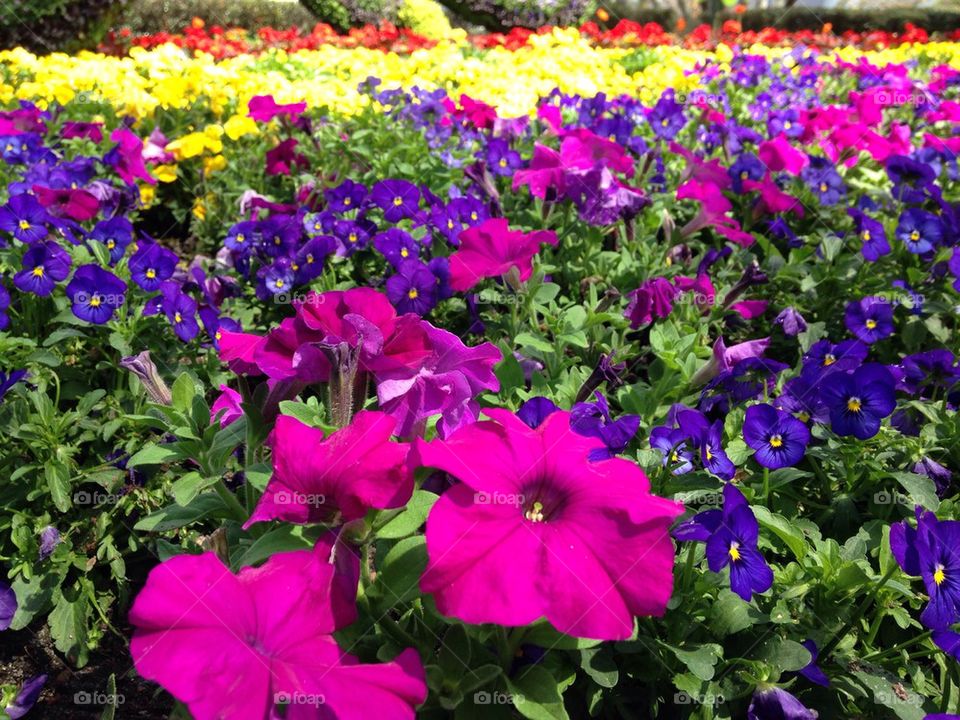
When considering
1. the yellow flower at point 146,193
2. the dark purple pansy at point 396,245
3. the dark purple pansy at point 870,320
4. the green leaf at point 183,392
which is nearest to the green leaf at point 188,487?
the green leaf at point 183,392

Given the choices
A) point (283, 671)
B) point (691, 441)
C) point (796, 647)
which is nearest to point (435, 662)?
point (283, 671)

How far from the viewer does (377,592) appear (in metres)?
1.24

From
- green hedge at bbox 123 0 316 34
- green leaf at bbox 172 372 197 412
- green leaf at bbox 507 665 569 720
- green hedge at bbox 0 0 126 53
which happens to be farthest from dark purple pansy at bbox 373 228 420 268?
green hedge at bbox 123 0 316 34

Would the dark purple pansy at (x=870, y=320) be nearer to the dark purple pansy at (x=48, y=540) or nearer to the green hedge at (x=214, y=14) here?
the dark purple pansy at (x=48, y=540)

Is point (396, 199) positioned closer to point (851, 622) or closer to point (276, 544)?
point (276, 544)

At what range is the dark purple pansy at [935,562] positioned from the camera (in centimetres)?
130

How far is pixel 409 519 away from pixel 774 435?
89cm

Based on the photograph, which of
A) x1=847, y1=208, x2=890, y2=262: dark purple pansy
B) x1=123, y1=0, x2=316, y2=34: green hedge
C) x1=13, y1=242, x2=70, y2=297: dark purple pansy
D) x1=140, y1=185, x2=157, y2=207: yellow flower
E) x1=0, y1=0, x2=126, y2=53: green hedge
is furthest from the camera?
x1=123, y1=0, x2=316, y2=34: green hedge

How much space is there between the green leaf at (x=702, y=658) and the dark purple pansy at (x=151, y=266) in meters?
1.83

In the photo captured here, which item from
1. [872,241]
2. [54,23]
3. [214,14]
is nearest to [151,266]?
[872,241]

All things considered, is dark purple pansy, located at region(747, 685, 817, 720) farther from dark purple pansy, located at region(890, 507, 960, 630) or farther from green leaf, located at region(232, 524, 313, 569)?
green leaf, located at region(232, 524, 313, 569)

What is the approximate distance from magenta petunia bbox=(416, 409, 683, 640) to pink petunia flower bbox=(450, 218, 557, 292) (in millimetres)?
998

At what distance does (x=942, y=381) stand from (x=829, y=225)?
154 centimetres

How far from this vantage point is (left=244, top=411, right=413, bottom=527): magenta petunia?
3.41ft
